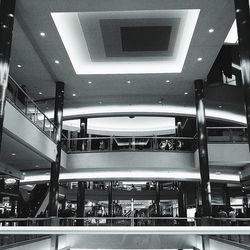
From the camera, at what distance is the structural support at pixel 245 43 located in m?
7.28

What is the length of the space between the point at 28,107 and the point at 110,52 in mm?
4238

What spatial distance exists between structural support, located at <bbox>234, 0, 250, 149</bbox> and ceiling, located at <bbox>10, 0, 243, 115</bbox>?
1409 mm

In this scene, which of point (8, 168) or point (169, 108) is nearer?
point (8, 168)

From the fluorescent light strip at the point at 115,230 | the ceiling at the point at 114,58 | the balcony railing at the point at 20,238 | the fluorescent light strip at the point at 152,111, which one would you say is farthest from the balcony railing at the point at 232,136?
the fluorescent light strip at the point at 115,230

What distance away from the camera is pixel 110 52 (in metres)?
13.0

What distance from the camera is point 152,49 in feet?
41.9

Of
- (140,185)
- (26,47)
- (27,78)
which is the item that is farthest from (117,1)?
(140,185)

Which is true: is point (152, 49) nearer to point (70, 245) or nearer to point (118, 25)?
point (118, 25)

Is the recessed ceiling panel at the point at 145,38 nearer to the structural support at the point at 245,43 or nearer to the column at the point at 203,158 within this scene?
the column at the point at 203,158

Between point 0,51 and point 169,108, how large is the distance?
13340 mm

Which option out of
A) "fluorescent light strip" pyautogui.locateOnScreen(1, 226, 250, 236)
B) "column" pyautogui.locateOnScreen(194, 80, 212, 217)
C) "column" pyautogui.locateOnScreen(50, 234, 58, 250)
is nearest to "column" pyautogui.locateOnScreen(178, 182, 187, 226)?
"column" pyautogui.locateOnScreen(194, 80, 212, 217)

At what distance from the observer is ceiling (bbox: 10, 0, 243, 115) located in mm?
9484

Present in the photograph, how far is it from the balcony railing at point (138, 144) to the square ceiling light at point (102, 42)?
4064mm

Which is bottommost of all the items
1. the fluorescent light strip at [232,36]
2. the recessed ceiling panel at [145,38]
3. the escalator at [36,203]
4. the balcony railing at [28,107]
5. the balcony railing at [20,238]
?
the balcony railing at [20,238]
